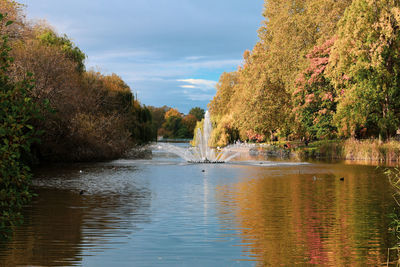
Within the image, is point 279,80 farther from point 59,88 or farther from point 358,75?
point 59,88

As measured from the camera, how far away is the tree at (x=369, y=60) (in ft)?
136

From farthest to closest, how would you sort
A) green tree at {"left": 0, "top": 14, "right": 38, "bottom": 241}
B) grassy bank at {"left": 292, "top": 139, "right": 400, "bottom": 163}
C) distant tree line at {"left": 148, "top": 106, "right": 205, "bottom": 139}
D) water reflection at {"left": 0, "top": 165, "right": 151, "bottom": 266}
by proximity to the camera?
distant tree line at {"left": 148, "top": 106, "right": 205, "bottom": 139}
grassy bank at {"left": 292, "top": 139, "right": 400, "bottom": 163}
water reflection at {"left": 0, "top": 165, "right": 151, "bottom": 266}
green tree at {"left": 0, "top": 14, "right": 38, "bottom": 241}

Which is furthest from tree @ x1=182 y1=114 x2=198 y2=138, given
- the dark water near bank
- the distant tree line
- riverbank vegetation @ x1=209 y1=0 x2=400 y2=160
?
the dark water near bank

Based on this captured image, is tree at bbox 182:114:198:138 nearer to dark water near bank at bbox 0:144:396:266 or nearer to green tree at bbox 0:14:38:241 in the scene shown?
dark water near bank at bbox 0:144:396:266

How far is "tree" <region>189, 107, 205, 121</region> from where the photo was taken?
7333 inches

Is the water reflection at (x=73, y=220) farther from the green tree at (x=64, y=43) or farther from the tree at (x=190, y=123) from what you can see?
the tree at (x=190, y=123)

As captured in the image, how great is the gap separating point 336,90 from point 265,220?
34.0 meters

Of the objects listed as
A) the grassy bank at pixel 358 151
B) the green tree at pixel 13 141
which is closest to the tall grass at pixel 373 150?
the grassy bank at pixel 358 151

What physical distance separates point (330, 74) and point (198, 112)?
14270cm

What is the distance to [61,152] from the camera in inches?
1650

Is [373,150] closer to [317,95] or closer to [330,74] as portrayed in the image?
[330,74]

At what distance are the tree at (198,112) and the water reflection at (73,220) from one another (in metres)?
160

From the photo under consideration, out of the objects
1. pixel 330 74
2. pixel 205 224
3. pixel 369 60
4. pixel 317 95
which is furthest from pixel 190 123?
pixel 205 224

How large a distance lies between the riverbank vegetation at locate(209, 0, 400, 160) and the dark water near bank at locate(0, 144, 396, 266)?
17995 millimetres
